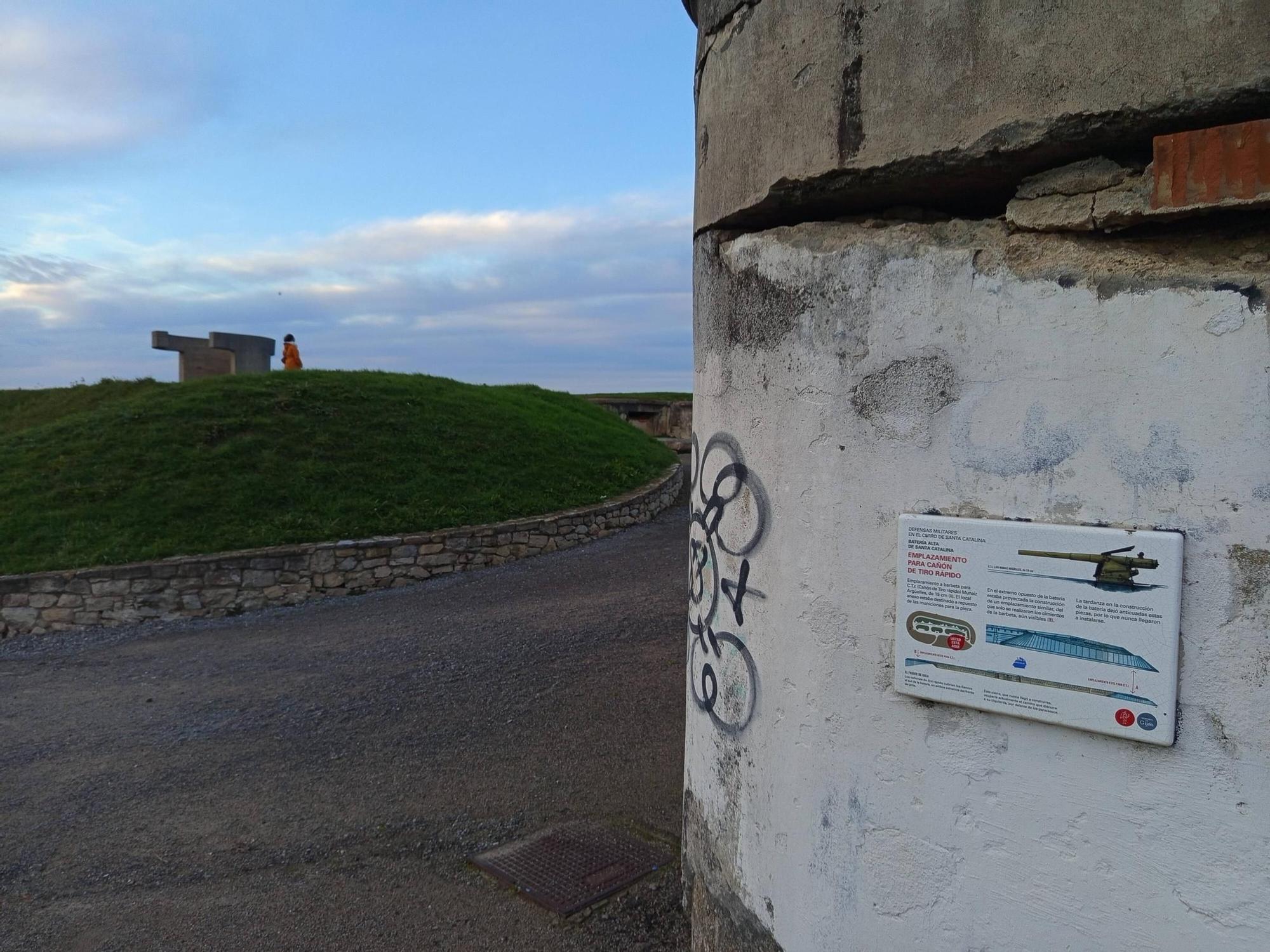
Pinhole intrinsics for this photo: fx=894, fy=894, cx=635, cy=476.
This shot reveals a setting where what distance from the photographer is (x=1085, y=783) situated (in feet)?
7.54

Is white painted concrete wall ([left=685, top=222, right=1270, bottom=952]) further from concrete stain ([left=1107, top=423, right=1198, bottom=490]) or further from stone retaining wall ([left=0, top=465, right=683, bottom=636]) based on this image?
stone retaining wall ([left=0, top=465, right=683, bottom=636])

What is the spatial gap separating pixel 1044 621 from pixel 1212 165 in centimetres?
120

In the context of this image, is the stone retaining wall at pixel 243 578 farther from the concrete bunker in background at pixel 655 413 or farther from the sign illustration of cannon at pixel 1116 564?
the concrete bunker in background at pixel 655 413

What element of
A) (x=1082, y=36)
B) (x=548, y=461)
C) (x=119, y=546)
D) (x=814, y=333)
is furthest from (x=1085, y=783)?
(x=548, y=461)

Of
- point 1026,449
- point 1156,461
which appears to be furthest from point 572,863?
point 1156,461

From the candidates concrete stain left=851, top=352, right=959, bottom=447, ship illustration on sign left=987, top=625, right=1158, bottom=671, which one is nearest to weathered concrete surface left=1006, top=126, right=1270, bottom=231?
concrete stain left=851, top=352, right=959, bottom=447

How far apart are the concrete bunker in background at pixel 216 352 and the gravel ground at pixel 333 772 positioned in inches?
536

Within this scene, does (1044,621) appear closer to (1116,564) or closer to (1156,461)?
(1116,564)

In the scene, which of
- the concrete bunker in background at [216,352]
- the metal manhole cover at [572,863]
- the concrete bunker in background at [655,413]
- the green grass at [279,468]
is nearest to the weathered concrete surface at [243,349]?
the concrete bunker in background at [216,352]

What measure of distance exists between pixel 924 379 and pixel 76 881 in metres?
4.61

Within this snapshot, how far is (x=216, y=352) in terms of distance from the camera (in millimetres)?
22594

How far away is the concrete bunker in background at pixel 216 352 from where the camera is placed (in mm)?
21938

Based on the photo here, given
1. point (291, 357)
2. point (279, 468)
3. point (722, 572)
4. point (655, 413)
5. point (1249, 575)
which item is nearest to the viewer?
point (1249, 575)

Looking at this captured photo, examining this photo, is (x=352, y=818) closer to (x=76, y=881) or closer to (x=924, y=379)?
(x=76, y=881)
